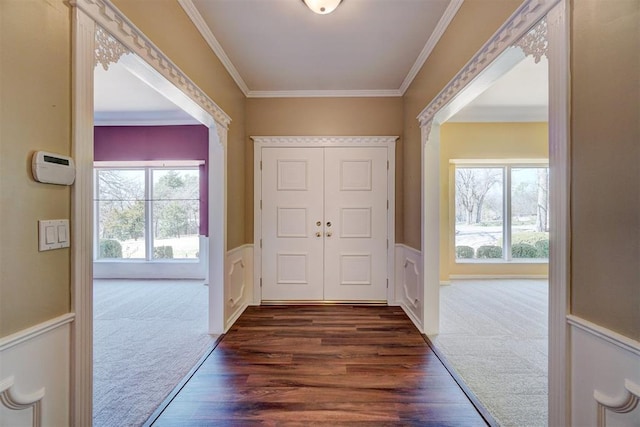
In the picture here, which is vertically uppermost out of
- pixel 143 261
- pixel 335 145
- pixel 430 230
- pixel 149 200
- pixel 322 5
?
pixel 322 5

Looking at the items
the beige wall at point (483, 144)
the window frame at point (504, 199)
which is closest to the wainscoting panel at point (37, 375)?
the beige wall at point (483, 144)

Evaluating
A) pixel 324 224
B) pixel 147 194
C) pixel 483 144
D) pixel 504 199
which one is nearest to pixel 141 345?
pixel 324 224

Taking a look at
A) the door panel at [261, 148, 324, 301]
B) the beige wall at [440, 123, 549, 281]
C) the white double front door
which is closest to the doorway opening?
the door panel at [261, 148, 324, 301]

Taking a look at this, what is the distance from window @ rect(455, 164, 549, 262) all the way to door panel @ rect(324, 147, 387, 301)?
2.11 meters

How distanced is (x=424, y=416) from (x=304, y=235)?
230 cm

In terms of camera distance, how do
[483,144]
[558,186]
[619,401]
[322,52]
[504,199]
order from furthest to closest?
[504,199] → [483,144] → [322,52] → [558,186] → [619,401]

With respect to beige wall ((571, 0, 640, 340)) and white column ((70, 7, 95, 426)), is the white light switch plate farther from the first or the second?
beige wall ((571, 0, 640, 340))

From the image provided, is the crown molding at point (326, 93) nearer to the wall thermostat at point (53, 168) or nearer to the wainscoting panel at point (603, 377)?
the wall thermostat at point (53, 168)

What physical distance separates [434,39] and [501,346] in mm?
2837

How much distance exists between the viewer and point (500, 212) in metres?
4.86

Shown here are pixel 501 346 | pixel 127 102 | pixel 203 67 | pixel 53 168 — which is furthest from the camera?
pixel 127 102

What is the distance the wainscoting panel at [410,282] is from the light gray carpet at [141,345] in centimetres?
213

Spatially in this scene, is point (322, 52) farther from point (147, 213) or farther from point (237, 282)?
point (147, 213)

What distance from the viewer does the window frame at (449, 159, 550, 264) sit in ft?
15.4
